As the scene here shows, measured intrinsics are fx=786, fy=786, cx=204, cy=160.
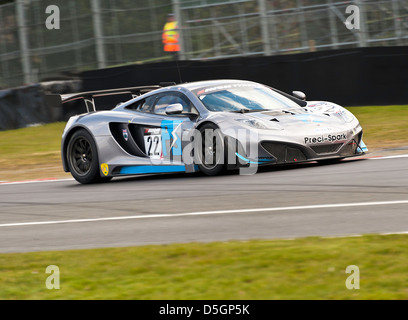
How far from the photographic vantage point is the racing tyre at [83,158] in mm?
10672

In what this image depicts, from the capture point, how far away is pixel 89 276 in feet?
16.5

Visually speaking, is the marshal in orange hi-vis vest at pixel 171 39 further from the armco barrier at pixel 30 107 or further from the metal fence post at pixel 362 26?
the metal fence post at pixel 362 26

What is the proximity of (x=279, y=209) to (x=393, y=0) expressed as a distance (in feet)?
36.9

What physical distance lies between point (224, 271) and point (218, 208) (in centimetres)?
243

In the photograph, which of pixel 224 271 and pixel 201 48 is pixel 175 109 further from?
pixel 201 48

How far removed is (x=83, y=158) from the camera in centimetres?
1092

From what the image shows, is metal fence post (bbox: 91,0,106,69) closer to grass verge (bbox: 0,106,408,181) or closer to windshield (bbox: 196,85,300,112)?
grass verge (bbox: 0,106,408,181)

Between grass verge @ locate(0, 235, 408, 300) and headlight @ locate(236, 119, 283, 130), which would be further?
headlight @ locate(236, 119, 283, 130)

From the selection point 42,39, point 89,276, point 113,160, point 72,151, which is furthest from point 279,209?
point 42,39

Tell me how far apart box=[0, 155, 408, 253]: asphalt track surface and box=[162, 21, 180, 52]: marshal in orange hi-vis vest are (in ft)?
33.6

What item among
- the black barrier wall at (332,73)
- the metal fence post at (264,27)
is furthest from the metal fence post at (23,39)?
the metal fence post at (264,27)

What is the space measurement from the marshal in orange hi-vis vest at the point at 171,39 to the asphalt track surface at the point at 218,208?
1024cm

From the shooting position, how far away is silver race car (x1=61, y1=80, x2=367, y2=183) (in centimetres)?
904

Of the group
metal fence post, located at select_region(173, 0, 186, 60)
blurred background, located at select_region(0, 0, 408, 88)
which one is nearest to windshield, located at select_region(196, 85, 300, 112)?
blurred background, located at select_region(0, 0, 408, 88)
